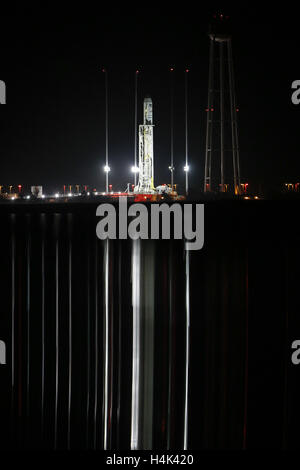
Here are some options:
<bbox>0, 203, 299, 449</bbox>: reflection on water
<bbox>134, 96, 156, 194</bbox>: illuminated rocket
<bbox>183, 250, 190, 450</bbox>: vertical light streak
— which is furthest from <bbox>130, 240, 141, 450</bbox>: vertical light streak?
<bbox>134, 96, 156, 194</bbox>: illuminated rocket

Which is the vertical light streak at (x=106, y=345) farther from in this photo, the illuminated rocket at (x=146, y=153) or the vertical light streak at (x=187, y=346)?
the illuminated rocket at (x=146, y=153)

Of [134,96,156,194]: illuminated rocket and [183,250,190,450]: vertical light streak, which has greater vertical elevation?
[134,96,156,194]: illuminated rocket

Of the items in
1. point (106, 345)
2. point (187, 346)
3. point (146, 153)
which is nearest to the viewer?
point (187, 346)

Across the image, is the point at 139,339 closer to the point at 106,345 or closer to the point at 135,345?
the point at 135,345

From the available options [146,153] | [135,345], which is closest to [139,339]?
[135,345]

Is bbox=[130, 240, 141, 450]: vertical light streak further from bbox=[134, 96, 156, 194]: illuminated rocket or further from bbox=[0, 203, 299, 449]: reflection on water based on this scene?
bbox=[134, 96, 156, 194]: illuminated rocket

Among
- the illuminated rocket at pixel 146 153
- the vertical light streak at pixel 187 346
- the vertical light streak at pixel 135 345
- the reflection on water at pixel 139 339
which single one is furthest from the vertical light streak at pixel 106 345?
the illuminated rocket at pixel 146 153

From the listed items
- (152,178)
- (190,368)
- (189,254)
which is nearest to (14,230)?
(189,254)
